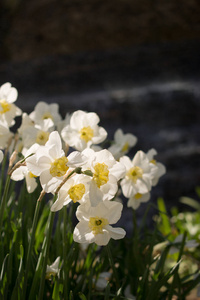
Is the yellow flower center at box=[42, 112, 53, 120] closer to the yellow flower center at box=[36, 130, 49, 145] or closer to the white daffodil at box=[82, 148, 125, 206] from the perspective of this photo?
the yellow flower center at box=[36, 130, 49, 145]

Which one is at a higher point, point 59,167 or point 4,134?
point 4,134

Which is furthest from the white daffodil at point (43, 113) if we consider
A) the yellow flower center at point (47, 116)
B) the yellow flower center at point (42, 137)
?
the yellow flower center at point (42, 137)

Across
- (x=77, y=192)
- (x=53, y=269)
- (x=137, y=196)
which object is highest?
(x=137, y=196)

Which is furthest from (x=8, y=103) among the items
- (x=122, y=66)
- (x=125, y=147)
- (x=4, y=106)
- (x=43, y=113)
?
(x=122, y=66)

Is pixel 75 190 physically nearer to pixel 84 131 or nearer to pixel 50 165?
pixel 50 165

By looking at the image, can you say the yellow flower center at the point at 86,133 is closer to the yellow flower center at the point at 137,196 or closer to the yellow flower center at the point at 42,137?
the yellow flower center at the point at 42,137

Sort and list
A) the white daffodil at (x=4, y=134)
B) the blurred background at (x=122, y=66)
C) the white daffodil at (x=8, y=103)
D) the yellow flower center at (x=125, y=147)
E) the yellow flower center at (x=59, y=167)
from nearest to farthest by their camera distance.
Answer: the yellow flower center at (x=59, y=167), the white daffodil at (x=4, y=134), the white daffodil at (x=8, y=103), the yellow flower center at (x=125, y=147), the blurred background at (x=122, y=66)

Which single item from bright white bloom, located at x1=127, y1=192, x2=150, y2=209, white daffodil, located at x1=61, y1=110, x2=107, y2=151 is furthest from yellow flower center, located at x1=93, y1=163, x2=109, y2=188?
bright white bloom, located at x1=127, y1=192, x2=150, y2=209
